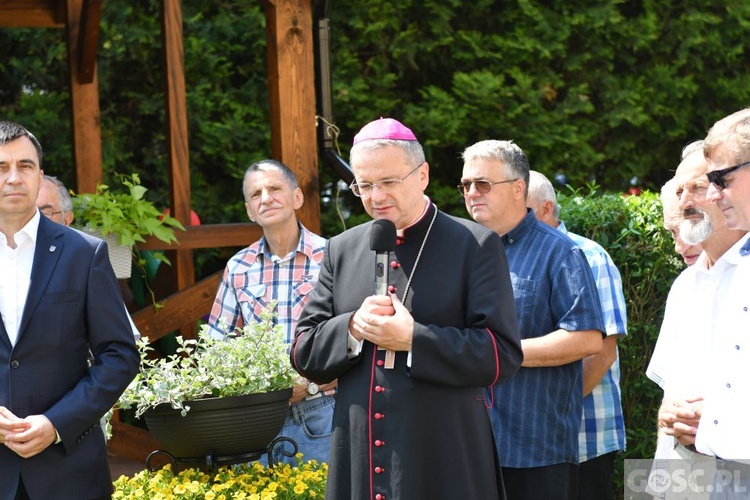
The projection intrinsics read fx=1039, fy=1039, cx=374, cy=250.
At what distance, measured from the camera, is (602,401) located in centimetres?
448

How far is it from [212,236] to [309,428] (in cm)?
191

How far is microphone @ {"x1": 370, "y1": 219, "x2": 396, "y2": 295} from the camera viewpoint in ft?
10.1

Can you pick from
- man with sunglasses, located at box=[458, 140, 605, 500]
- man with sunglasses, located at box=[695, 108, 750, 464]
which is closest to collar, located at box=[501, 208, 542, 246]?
man with sunglasses, located at box=[458, 140, 605, 500]

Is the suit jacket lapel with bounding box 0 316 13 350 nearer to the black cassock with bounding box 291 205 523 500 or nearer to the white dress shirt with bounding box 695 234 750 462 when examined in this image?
the black cassock with bounding box 291 205 523 500

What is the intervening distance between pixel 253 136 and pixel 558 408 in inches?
228

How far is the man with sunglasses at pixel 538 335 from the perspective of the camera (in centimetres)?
390

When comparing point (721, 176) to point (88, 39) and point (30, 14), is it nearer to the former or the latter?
point (88, 39)

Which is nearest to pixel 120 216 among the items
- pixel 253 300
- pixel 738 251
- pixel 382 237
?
pixel 253 300

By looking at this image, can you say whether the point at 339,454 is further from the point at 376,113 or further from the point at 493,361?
the point at 376,113

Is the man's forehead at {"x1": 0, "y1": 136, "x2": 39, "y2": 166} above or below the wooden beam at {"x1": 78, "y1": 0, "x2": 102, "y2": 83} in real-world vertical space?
below

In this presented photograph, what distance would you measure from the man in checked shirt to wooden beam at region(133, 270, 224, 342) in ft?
4.27

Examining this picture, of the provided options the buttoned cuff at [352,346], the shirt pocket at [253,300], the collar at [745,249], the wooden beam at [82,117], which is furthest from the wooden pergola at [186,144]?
the collar at [745,249]

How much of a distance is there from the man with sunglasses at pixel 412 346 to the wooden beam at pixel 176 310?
2.85m

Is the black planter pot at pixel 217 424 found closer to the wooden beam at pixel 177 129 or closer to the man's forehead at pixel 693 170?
the man's forehead at pixel 693 170
